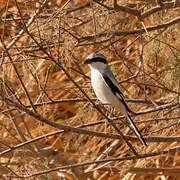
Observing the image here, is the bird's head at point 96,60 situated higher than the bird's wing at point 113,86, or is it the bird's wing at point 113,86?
the bird's head at point 96,60

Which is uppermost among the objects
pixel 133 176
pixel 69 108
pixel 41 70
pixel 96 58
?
pixel 41 70

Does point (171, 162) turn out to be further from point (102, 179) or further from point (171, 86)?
point (171, 86)

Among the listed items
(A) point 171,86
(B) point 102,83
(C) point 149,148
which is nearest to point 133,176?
(C) point 149,148

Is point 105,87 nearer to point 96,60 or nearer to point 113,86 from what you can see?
point 113,86

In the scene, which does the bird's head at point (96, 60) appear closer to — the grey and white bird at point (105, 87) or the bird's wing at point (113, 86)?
the grey and white bird at point (105, 87)

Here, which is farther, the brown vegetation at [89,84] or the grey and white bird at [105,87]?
the grey and white bird at [105,87]

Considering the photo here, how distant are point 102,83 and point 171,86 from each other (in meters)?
0.86

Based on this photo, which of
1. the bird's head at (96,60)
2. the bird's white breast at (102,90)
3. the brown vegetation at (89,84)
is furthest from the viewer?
the bird's head at (96,60)

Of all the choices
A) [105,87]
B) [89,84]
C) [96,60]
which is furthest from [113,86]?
[89,84]

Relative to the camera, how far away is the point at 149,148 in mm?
3604

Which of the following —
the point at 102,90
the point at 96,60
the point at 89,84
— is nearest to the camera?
the point at 102,90

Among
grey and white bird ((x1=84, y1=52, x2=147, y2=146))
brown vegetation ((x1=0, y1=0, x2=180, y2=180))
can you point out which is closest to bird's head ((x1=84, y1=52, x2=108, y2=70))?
grey and white bird ((x1=84, y1=52, x2=147, y2=146))

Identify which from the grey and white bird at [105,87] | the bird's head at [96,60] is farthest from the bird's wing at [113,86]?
the bird's head at [96,60]

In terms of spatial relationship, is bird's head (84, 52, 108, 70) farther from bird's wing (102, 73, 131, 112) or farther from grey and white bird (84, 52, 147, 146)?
bird's wing (102, 73, 131, 112)
